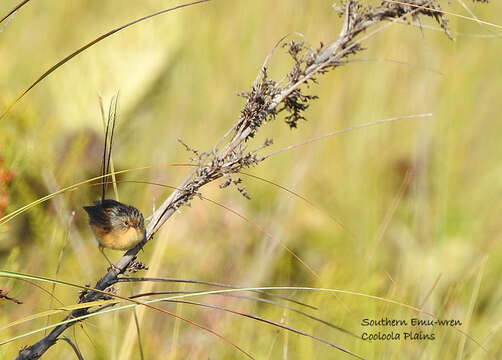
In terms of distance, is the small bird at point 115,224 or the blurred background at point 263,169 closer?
the small bird at point 115,224

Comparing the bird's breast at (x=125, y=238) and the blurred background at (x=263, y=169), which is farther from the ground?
the blurred background at (x=263, y=169)

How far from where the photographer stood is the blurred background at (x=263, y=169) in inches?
47.2

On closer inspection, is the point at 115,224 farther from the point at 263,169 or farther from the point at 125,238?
the point at 263,169

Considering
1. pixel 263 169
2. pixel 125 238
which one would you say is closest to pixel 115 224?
pixel 125 238

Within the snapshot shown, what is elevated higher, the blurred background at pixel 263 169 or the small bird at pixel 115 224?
the blurred background at pixel 263 169

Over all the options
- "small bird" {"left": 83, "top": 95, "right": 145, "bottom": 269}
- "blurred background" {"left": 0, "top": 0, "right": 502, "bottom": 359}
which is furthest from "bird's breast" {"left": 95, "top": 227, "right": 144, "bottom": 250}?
"blurred background" {"left": 0, "top": 0, "right": 502, "bottom": 359}

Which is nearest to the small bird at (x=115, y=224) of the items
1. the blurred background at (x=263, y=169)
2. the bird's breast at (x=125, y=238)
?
the bird's breast at (x=125, y=238)

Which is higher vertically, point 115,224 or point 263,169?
point 263,169

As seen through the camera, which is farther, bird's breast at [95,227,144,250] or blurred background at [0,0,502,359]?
blurred background at [0,0,502,359]

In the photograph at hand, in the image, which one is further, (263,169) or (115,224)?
(263,169)

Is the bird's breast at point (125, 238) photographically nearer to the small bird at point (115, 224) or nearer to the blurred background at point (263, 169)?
the small bird at point (115, 224)

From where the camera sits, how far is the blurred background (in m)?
1.20

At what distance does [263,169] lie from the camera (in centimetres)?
190

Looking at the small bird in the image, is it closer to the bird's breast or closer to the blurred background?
the bird's breast
